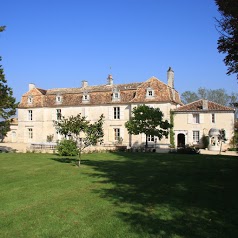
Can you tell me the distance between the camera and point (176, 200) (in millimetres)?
8227

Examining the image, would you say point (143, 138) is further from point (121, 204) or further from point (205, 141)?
point (121, 204)

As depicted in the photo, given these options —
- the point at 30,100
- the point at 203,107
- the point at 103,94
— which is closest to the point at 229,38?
the point at 203,107

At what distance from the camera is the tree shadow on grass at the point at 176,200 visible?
242 inches

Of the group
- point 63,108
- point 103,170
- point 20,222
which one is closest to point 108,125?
point 63,108

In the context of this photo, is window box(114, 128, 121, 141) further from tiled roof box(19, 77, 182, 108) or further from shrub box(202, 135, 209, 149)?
shrub box(202, 135, 209, 149)

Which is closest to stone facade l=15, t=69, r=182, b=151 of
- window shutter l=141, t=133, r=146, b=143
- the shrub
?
window shutter l=141, t=133, r=146, b=143

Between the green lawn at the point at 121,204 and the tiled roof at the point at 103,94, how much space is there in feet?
65.2

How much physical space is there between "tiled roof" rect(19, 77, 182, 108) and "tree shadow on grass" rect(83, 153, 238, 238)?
64.3ft

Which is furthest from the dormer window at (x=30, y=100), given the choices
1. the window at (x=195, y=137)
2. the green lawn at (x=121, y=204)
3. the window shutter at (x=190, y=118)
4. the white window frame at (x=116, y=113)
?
the green lawn at (x=121, y=204)

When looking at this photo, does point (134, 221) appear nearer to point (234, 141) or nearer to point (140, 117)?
point (140, 117)

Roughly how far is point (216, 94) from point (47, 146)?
4110cm

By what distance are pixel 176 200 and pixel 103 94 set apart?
28.1 meters

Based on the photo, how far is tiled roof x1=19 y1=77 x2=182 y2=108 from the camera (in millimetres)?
32375

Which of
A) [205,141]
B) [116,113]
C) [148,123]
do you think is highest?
[116,113]
